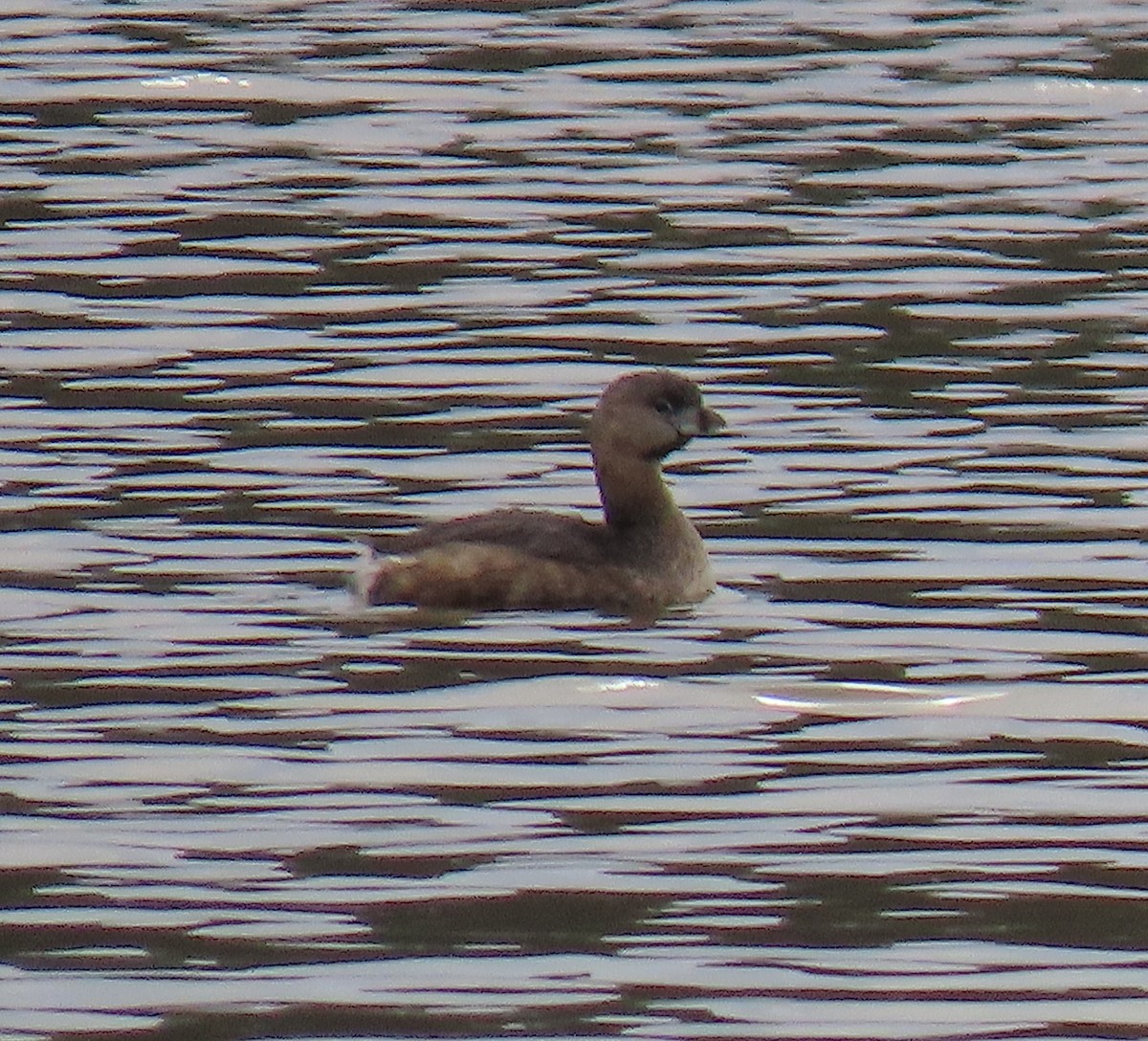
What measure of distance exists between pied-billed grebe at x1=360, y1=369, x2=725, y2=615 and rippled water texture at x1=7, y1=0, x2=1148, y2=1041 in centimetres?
13

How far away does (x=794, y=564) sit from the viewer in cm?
1129

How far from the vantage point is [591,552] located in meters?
11.1

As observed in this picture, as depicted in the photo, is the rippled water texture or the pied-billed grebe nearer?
the rippled water texture

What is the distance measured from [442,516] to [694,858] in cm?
393

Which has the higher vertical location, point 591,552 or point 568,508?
point 591,552

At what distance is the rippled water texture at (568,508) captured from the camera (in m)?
7.65

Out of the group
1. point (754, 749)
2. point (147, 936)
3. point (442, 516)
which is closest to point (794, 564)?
point (442, 516)

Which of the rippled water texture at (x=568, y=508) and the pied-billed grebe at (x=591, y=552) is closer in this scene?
the rippled water texture at (x=568, y=508)

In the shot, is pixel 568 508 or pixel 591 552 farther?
pixel 568 508

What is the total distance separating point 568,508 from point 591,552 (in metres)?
1.20

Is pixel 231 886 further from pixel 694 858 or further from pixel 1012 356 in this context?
pixel 1012 356

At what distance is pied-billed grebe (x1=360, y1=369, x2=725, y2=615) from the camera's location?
10797 mm

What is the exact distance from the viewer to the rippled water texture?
765cm

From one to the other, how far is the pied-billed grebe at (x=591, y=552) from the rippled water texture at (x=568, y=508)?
13 cm
